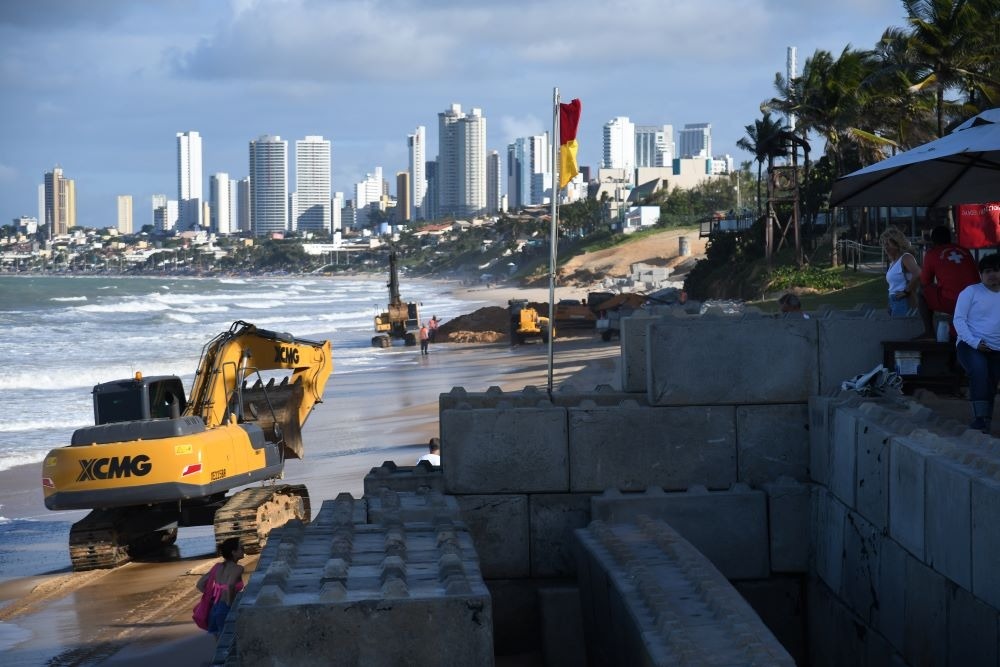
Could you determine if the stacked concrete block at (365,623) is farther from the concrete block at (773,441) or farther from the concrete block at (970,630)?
the concrete block at (773,441)

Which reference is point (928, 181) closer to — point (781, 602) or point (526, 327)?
point (781, 602)

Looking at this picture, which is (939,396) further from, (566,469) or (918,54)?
(918,54)

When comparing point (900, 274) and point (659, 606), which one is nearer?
point (659, 606)

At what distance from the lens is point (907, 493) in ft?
21.0

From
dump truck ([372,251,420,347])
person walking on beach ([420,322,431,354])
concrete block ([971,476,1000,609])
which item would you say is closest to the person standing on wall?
concrete block ([971,476,1000,609])

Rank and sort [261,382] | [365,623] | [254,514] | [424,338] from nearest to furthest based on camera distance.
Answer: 1. [365,623]
2. [254,514]
3. [261,382]
4. [424,338]

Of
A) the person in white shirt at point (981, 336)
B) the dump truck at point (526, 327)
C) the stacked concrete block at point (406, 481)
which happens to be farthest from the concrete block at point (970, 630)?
the dump truck at point (526, 327)

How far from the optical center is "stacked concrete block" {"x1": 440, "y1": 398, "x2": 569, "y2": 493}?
823cm

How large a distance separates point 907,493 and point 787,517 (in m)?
1.69

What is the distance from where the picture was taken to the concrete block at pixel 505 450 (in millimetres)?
8227

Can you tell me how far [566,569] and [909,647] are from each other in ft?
7.99

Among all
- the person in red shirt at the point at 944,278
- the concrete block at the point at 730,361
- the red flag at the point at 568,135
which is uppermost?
the red flag at the point at 568,135

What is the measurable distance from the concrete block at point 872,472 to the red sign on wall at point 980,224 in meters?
6.15

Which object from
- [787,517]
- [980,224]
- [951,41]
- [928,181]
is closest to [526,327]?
[951,41]
